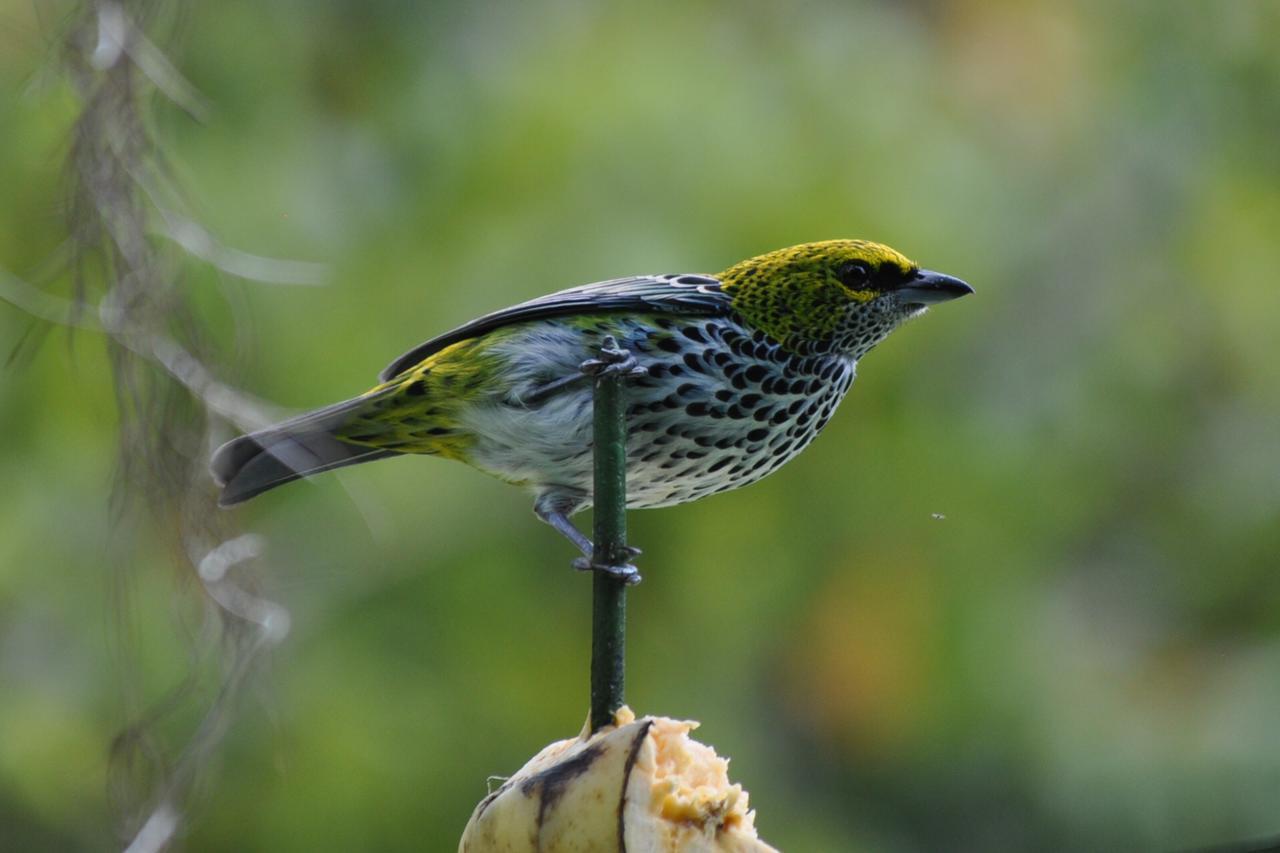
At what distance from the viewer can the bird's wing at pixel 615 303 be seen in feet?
10.9

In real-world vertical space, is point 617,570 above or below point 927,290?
below

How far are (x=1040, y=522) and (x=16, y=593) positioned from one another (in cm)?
363

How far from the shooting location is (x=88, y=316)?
2949 mm

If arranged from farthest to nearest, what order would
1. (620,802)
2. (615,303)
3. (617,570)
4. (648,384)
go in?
(615,303) < (648,384) < (617,570) < (620,802)

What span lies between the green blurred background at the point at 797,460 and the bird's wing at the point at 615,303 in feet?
3.54

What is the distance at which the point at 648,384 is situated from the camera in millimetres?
3213

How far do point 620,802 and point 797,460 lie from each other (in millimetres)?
3659

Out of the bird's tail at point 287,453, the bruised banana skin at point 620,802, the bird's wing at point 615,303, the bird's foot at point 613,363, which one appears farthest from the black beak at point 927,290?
the bruised banana skin at point 620,802

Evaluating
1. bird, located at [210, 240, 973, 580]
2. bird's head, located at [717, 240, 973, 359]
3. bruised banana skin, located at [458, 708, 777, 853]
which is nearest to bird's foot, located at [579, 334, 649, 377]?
bird, located at [210, 240, 973, 580]

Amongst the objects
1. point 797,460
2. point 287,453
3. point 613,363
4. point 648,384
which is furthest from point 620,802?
point 797,460

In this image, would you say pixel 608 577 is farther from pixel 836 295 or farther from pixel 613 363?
pixel 836 295

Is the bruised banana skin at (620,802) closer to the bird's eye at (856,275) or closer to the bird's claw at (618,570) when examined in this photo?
the bird's claw at (618,570)

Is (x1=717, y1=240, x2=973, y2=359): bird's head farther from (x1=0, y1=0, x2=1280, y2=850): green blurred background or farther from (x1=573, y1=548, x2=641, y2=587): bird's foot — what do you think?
(x1=0, y1=0, x2=1280, y2=850): green blurred background

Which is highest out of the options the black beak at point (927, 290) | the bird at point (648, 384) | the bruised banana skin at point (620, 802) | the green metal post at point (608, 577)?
the black beak at point (927, 290)
